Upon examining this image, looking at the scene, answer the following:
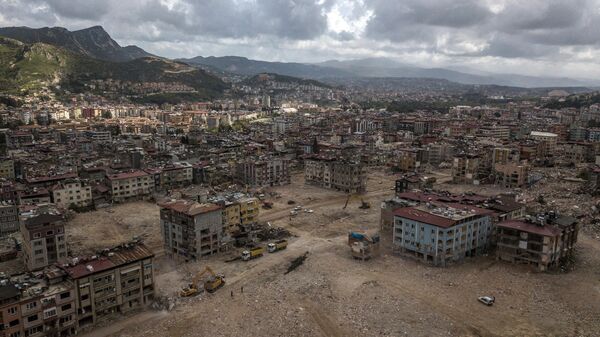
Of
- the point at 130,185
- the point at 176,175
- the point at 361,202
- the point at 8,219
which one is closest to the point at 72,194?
the point at 130,185

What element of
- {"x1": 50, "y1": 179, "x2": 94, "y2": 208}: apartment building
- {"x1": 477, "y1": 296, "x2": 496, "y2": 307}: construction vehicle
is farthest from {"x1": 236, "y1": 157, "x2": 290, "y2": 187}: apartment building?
{"x1": 477, "y1": 296, "x2": 496, "y2": 307}: construction vehicle

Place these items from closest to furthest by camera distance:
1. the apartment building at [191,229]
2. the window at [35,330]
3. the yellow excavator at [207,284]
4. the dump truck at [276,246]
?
the window at [35,330]
the yellow excavator at [207,284]
the apartment building at [191,229]
the dump truck at [276,246]

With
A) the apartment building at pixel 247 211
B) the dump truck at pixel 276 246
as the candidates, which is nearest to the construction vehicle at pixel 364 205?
the apartment building at pixel 247 211

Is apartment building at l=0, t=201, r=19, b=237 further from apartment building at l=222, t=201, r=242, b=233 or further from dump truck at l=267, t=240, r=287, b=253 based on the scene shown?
dump truck at l=267, t=240, r=287, b=253

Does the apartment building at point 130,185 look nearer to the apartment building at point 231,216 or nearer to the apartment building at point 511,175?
the apartment building at point 231,216

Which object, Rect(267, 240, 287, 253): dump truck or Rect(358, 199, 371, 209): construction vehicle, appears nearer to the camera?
Rect(267, 240, 287, 253): dump truck

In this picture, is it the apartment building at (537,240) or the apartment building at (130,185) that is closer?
the apartment building at (537,240)
